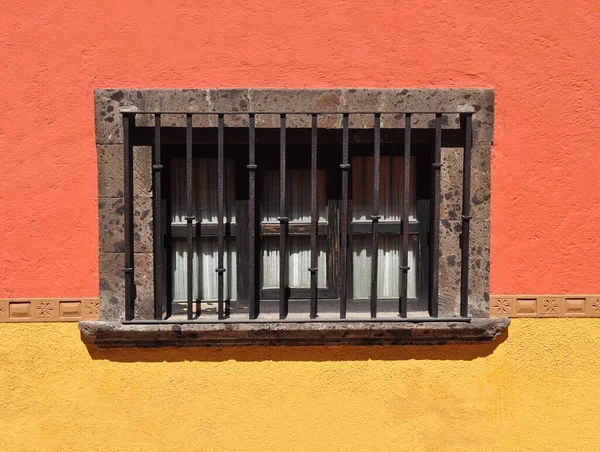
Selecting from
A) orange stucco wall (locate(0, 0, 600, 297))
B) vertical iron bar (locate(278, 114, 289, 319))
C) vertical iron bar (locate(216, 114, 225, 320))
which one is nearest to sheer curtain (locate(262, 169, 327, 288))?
vertical iron bar (locate(278, 114, 289, 319))

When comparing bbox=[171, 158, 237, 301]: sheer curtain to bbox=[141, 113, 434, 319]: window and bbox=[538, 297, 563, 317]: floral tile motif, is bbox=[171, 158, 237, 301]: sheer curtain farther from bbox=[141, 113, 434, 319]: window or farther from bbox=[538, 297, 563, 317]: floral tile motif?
bbox=[538, 297, 563, 317]: floral tile motif

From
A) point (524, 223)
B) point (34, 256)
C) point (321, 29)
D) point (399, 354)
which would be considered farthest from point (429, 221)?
point (34, 256)

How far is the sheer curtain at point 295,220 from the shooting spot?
155 inches

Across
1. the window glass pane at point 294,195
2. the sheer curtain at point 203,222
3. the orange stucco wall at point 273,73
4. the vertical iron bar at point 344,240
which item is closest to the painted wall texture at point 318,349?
the orange stucco wall at point 273,73

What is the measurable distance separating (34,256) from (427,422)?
274 cm

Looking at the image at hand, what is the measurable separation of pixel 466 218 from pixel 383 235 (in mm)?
578

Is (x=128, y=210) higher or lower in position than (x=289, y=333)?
higher

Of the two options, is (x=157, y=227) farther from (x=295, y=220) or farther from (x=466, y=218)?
(x=466, y=218)

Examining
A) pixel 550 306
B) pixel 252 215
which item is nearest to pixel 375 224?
pixel 252 215

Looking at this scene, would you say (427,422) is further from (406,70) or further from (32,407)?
(32,407)

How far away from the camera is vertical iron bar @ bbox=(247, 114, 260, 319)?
3625mm

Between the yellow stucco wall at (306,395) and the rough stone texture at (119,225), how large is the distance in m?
0.62

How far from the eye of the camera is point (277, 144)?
3836mm

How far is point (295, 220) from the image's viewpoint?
396 cm
